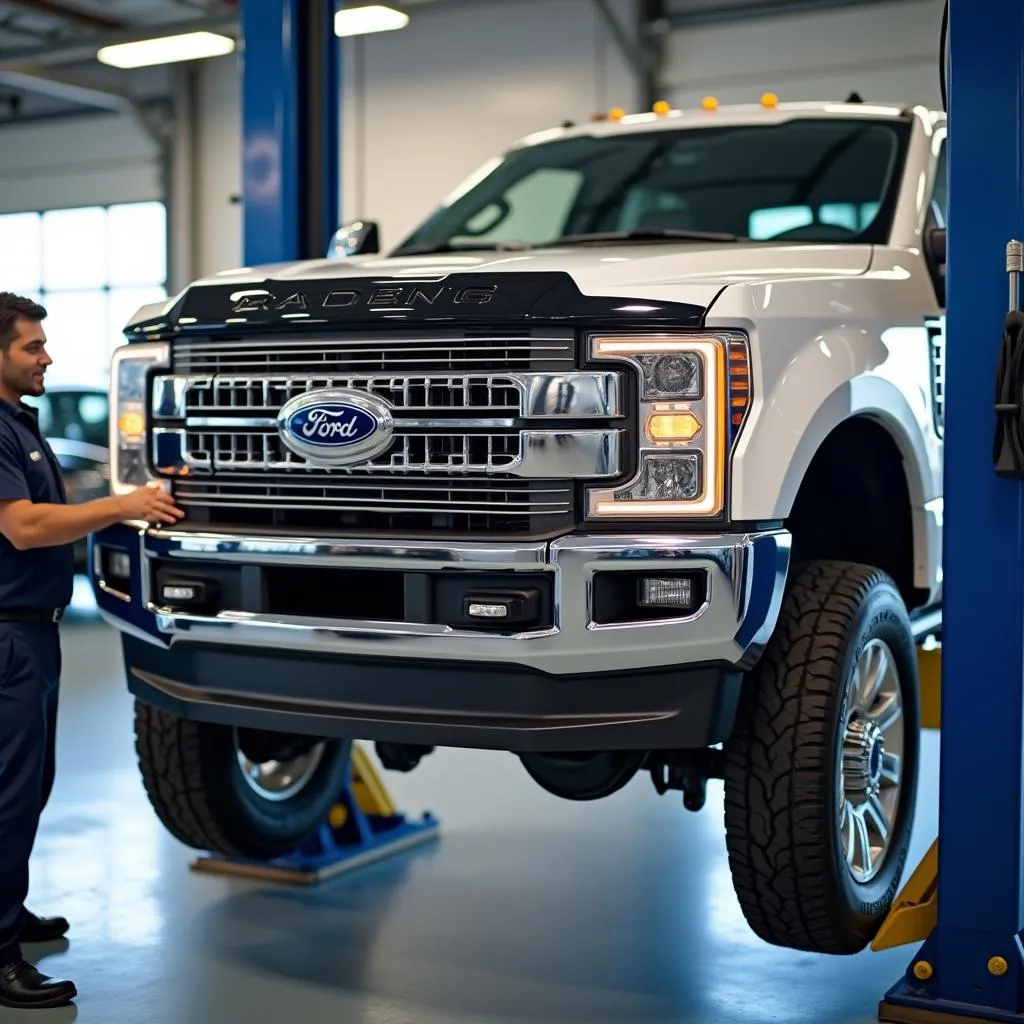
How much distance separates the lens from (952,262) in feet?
10.1

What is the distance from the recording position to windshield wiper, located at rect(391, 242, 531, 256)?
13.4 feet

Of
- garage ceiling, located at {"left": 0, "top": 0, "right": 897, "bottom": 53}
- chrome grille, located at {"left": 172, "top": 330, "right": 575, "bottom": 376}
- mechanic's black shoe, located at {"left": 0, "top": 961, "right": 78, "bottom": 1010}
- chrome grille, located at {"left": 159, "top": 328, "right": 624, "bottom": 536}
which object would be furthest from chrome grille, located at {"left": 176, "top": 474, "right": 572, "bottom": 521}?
garage ceiling, located at {"left": 0, "top": 0, "right": 897, "bottom": 53}

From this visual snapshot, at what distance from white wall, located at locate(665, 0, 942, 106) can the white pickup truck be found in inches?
305

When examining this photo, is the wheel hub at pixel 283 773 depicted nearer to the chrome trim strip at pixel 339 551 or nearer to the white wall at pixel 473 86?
the chrome trim strip at pixel 339 551

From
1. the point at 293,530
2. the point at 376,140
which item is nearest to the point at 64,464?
the point at 376,140

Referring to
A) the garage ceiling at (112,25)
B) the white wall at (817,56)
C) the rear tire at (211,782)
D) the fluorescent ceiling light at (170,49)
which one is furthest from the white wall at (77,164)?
the rear tire at (211,782)

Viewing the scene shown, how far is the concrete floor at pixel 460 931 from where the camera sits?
11.0 ft

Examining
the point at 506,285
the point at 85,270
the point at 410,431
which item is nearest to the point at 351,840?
the point at 410,431

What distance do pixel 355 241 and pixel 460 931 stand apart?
1869 millimetres

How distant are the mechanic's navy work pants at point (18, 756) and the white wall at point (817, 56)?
880 cm

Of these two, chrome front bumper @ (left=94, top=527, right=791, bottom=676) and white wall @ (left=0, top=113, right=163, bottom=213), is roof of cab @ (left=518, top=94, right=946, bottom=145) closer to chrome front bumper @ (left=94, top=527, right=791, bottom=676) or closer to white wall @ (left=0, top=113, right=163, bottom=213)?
chrome front bumper @ (left=94, top=527, right=791, bottom=676)

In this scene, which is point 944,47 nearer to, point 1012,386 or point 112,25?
point 1012,386

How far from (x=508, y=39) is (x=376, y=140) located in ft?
5.23

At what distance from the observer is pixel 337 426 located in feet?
10.1
